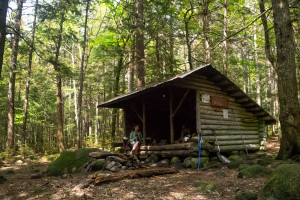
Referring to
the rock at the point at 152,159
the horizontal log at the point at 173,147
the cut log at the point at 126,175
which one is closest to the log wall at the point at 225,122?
the horizontal log at the point at 173,147

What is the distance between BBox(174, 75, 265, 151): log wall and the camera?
395 inches

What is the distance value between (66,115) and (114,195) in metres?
28.0

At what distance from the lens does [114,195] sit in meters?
5.34

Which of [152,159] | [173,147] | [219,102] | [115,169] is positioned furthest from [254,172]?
[219,102]

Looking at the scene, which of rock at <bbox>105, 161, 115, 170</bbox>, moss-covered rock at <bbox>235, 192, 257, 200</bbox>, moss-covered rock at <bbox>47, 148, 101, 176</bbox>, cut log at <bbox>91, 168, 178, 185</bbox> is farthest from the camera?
moss-covered rock at <bbox>47, 148, 101, 176</bbox>

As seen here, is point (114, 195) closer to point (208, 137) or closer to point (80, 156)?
point (80, 156)

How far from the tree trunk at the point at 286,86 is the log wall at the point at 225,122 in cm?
331

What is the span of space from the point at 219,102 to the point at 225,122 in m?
1.15

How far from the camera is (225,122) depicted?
452 inches

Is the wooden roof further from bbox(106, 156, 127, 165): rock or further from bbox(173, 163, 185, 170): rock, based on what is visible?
bbox(173, 163, 185, 170): rock

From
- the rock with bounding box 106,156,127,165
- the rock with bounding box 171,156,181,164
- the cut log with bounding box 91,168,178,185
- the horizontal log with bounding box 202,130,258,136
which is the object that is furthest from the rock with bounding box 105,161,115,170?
the horizontal log with bounding box 202,130,258,136

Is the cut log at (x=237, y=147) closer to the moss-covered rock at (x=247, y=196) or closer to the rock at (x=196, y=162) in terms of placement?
the rock at (x=196, y=162)

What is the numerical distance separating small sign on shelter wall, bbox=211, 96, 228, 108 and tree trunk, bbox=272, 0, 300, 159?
359cm

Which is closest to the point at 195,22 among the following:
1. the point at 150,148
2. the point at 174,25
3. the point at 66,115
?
the point at 174,25
